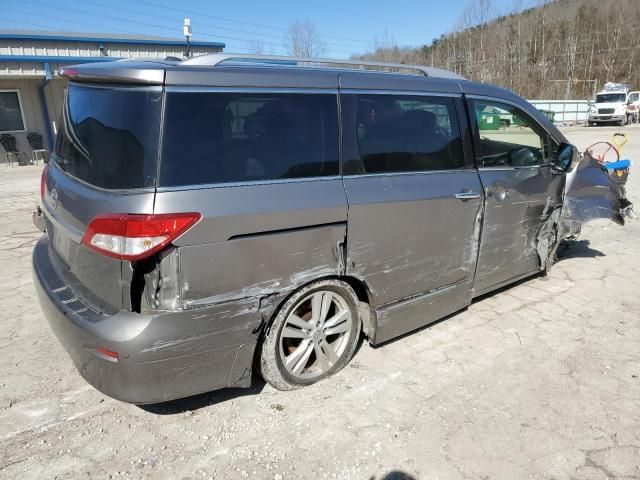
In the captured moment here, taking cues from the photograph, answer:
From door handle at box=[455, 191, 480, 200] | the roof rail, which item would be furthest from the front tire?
the roof rail

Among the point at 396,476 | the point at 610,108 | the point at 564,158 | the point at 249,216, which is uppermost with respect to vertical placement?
the point at 610,108

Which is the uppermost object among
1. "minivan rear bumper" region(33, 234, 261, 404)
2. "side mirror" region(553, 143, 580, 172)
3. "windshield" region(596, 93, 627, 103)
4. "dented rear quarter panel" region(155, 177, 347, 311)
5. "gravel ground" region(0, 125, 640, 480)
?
"windshield" region(596, 93, 627, 103)

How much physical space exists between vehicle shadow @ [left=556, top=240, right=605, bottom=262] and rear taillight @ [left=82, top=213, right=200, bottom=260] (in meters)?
4.75

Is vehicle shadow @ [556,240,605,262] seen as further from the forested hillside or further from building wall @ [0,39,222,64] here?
the forested hillside

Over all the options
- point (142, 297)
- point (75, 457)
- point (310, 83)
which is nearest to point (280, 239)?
point (142, 297)

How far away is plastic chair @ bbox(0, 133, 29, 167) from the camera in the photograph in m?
15.6

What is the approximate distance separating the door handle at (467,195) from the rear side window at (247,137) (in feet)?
3.52

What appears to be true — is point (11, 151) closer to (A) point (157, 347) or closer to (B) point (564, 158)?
(A) point (157, 347)

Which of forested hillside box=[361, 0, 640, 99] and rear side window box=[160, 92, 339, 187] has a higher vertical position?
forested hillside box=[361, 0, 640, 99]

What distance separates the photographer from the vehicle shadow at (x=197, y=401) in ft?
9.20

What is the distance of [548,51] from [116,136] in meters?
65.1

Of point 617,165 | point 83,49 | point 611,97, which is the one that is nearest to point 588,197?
point 617,165

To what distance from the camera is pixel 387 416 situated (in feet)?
9.12

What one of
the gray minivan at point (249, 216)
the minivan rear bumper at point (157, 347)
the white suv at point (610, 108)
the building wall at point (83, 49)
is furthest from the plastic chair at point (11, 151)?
the white suv at point (610, 108)
